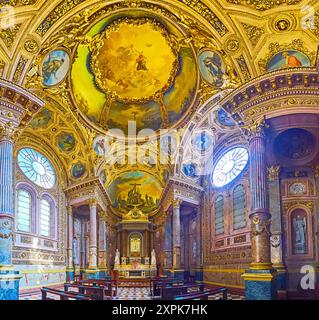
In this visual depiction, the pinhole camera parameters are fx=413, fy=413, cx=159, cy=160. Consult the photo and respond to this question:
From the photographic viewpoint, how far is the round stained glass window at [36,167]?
2303 centimetres

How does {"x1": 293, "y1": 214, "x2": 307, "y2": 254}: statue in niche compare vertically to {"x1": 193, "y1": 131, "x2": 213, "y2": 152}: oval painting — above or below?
below

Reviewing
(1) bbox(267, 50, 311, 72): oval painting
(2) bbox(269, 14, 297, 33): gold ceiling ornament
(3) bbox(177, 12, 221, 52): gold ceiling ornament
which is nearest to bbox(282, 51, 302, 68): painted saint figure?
(1) bbox(267, 50, 311, 72): oval painting

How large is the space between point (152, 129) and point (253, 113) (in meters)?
13.0

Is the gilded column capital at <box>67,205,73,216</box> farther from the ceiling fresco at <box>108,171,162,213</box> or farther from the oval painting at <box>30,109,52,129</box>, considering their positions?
the oval painting at <box>30,109,52,129</box>

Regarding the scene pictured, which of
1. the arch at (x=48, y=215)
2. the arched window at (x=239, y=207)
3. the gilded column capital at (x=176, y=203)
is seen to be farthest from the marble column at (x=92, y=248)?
the arched window at (x=239, y=207)

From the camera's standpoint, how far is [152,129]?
89.5 feet

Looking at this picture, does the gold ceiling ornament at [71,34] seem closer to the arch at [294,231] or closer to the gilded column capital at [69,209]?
the arch at [294,231]

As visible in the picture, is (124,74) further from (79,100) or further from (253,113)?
(253,113)

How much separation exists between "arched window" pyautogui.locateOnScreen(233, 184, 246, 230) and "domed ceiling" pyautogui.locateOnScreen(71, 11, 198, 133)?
18.5 ft

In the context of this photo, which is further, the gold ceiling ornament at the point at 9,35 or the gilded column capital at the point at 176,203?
the gilded column capital at the point at 176,203

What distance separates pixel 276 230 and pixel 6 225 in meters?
9.92

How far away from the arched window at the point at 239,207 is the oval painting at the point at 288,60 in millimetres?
8801

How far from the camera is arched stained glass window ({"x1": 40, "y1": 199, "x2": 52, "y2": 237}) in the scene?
24.2 m

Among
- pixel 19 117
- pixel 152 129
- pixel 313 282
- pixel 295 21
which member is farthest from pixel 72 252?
pixel 295 21
